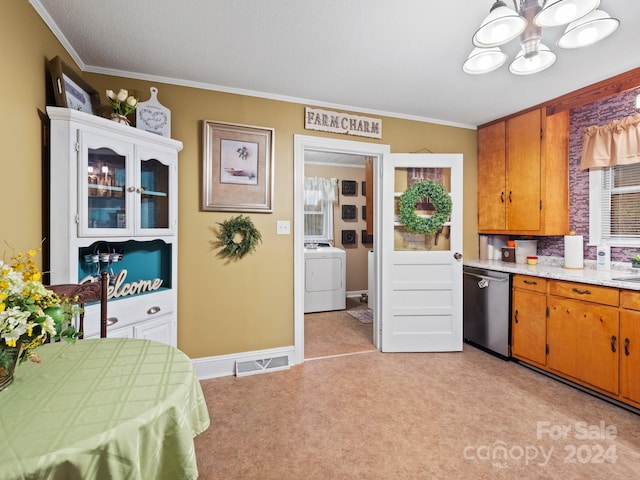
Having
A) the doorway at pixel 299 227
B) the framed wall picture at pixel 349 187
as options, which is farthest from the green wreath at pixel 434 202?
the framed wall picture at pixel 349 187

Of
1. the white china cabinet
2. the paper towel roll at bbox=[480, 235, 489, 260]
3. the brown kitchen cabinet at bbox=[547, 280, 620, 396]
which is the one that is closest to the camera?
the white china cabinet

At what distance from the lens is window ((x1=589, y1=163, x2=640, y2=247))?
266 centimetres

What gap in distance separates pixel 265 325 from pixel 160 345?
1646 mm

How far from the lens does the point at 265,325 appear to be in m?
2.84

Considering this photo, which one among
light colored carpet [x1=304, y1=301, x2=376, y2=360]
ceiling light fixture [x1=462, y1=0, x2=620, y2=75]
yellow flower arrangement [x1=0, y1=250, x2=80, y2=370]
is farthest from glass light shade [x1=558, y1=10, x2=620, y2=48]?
light colored carpet [x1=304, y1=301, x2=376, y2=360]

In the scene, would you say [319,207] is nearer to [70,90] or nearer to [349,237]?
[349,237]

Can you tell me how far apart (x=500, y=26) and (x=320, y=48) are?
1.09 metres

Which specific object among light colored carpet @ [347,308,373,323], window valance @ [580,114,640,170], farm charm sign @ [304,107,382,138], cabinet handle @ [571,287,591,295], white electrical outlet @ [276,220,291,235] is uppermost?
farm charm sign @ [304,107,382,138]

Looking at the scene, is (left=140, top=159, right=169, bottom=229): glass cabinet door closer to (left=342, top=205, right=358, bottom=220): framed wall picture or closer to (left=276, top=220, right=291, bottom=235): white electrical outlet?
(left=276, top=220, right=291, bottom=235): white electrical outlet

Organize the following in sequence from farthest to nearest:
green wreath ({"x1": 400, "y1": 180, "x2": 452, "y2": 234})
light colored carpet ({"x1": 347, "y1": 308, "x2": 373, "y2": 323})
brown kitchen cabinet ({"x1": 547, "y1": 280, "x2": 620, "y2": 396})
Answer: light colored carpet ({"x1": 347, "y1": 308, "x2": 373, "y2": 323})
green wreath ({"x1": 400, "y1": 180, "x2": 452, "y2": 234})
brown kitchen cabinet ({"x1": 547, "y1": 280, "x2": 620, "y2": 396})

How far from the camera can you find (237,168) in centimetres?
270

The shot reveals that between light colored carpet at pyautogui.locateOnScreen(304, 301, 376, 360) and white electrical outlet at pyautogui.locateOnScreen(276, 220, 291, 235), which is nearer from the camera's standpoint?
white electrical outlet at pyautogui.locateOnScreen(276, 220, 291, 235)

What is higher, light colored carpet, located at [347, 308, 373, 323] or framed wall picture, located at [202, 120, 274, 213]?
framed wall picture, located at [202, 120, 274, 213]

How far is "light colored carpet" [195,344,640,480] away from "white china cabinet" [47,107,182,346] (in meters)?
0.85
